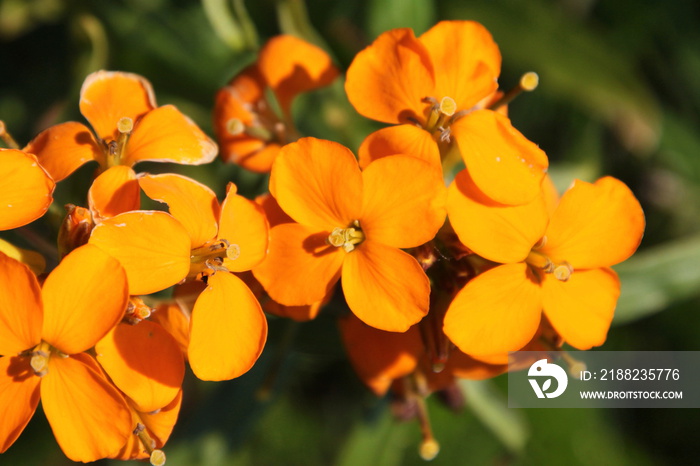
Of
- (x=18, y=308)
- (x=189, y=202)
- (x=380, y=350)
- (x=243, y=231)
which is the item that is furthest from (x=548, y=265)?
(x=18, y=308)

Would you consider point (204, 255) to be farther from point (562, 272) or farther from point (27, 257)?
point (562, 272)

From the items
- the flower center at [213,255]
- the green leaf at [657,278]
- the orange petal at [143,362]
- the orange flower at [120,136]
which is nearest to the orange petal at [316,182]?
the flower center at [213,255]

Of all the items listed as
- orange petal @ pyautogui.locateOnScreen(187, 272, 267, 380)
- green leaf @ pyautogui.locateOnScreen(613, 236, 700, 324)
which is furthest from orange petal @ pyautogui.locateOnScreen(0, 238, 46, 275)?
green leaf @ pyautogui.locateOnScreen(613, 236, 700, 324)

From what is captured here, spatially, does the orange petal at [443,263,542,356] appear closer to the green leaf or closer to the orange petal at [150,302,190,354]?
the orange petal at [150,302,190,354]

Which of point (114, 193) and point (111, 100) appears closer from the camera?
point (114, 193)

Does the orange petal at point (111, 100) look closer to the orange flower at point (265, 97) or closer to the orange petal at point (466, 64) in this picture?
the orange flower at point (265, 97)

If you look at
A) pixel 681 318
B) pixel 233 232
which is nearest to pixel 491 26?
pixel 681 318
